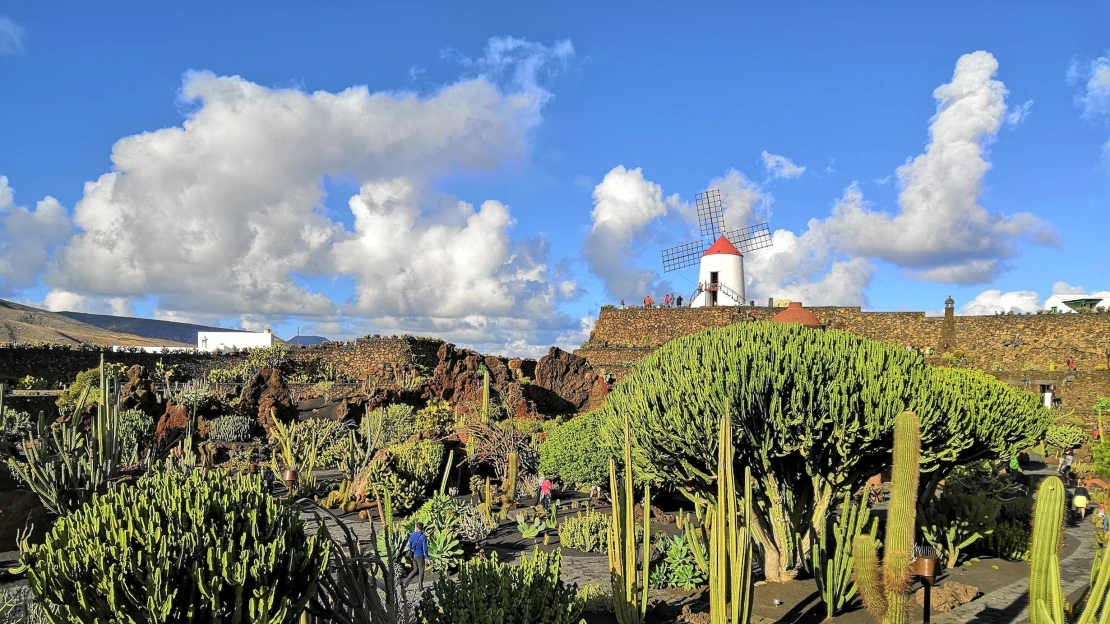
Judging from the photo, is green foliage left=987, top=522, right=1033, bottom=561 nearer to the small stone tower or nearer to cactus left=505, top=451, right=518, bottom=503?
cactus left=505, top=451, right=518, bottom=503

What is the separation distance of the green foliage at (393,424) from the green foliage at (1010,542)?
1264 cm

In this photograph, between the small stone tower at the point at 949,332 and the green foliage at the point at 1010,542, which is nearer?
the green foliage at the point at 1010,542

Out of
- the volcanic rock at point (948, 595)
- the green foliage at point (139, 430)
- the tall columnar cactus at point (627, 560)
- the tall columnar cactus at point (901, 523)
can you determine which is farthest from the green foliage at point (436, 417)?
the tall columnar cactus at point (901, 523)

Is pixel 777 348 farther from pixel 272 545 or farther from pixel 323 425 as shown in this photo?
pixel 323 425

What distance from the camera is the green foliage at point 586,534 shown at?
1105cm

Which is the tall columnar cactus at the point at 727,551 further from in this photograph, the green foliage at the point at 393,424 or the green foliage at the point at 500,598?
the green foliage at the point at 393,424

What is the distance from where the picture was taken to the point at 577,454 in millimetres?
13258

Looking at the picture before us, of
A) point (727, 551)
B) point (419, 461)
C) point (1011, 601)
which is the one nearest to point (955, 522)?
point (1011, 601)

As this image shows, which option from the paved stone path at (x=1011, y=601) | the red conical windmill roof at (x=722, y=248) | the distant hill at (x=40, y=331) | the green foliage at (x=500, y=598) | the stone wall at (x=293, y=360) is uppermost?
the red conical windmill roof at (x=722, y=248)

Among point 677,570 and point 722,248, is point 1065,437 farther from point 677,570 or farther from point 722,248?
point 722,248

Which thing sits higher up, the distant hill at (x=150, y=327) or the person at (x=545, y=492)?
the distant hill at (x=150, y=327)

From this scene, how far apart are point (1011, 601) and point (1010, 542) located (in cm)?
257

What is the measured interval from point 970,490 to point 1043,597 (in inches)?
334

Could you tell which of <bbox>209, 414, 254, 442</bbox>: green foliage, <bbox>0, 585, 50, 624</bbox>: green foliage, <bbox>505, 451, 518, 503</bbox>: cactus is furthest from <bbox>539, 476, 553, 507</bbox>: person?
<bbox>209, 414, 254, 442</bbox>: green foliage
